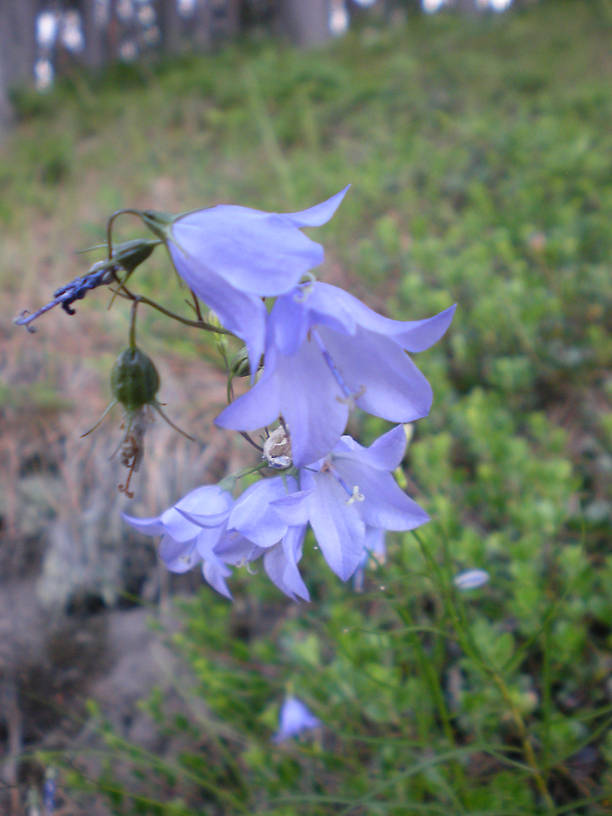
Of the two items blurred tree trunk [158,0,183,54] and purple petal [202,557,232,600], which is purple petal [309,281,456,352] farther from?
blurred tree trunk [158,0,183,54]

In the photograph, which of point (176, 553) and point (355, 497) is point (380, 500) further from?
point (176, 553)

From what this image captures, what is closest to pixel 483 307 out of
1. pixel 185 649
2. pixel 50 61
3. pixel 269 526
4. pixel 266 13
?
pixel 185 649

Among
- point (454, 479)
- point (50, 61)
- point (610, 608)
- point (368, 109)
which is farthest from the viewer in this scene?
point (50, 61)

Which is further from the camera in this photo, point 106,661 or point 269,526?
point 106,661

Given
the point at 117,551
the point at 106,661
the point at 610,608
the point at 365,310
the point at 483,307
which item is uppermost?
the point at 365,310

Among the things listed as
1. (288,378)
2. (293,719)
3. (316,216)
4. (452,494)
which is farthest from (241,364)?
(452,494)

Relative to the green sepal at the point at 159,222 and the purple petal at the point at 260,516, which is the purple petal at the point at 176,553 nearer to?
the purple petal at the point at 260,516

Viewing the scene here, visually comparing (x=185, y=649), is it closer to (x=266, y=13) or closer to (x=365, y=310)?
(x=365, y=310)

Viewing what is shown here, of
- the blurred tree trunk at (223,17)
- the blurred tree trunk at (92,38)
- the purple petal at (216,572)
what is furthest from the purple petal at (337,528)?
the blurred tree trunk at (223,17)
